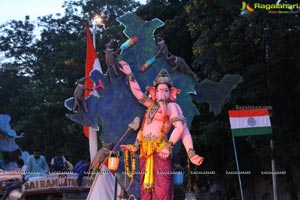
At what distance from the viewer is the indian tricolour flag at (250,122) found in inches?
493

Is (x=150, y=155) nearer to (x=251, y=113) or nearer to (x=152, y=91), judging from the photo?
(x=152, y=91)

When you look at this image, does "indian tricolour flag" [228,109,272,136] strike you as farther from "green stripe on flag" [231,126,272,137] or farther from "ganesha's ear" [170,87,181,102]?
"ganesha's ear" [170,87,181,102]

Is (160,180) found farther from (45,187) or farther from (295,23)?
(295,23)

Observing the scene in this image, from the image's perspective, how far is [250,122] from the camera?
12.8m

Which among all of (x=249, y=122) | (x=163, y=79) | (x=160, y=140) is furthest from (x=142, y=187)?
(x=249, y=122)

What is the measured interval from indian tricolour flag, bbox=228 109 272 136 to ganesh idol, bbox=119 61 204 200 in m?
3.49

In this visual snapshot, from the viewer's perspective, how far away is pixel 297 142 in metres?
15.8

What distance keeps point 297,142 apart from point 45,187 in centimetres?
826

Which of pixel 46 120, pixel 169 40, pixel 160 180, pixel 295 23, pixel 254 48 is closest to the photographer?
pixel 160 180

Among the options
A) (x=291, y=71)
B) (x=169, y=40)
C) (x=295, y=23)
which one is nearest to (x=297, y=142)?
(x=291, y=71)

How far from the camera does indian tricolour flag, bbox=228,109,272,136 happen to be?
493 inches

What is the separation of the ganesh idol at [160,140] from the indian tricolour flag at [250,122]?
3487 millimetres

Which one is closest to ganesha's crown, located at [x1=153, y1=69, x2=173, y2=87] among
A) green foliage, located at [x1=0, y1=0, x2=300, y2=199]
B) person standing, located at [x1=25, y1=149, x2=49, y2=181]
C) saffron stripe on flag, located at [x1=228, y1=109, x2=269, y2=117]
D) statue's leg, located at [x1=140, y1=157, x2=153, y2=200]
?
statue's leg, located at [x1=140, y1=157, x2=153, y2=200]

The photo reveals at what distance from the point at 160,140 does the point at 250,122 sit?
4.29 metres
